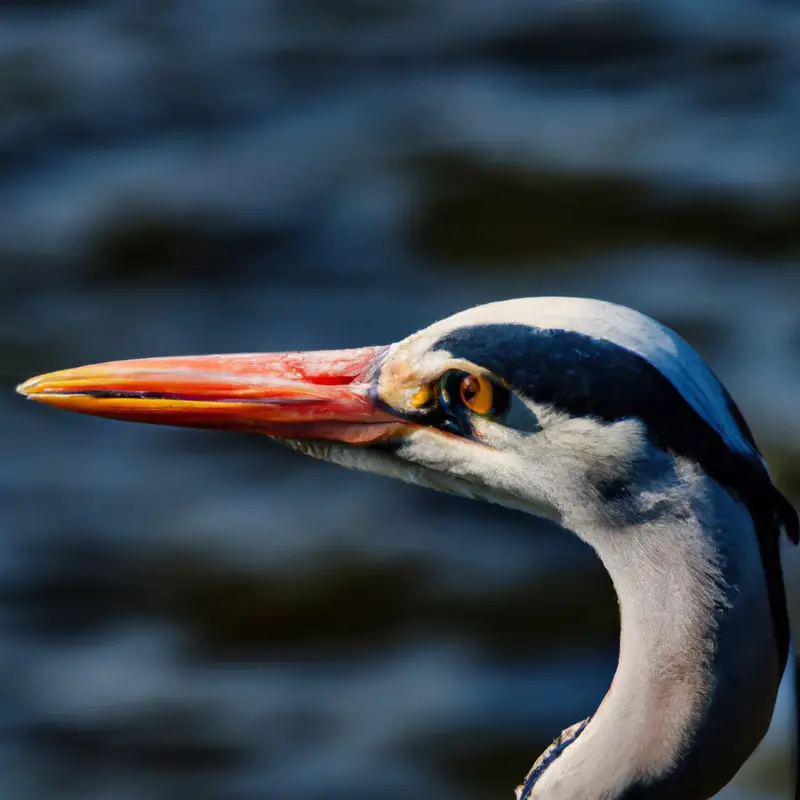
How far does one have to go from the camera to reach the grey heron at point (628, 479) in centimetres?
227

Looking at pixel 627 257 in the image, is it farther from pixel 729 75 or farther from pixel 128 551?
pixel 128 551

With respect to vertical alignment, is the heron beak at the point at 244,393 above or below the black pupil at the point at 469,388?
below

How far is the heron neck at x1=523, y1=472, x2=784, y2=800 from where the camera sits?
90.5 inches

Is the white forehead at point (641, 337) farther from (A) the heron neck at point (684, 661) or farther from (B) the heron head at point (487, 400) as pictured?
(A) the heron neck at point (684, 661)

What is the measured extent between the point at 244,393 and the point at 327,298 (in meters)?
2.32

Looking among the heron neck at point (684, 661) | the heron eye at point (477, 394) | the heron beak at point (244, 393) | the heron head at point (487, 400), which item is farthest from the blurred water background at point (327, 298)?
the heron beak at point (244, 393)

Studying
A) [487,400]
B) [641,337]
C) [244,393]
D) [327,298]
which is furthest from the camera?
[327,298]

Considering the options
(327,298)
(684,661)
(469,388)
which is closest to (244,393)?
(469,388)

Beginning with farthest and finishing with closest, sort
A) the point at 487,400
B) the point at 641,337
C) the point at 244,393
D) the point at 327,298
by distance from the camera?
1. the point at 327,298
2. the point at 244,393
3. the point at 487,400
4. the point at 641,337

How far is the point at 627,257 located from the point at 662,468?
3014mm

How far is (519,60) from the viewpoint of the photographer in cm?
611

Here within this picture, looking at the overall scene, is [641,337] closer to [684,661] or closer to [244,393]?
[684,661]

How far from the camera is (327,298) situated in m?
5.04

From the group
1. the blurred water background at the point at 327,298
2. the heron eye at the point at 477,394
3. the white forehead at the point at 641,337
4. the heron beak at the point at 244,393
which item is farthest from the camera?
the blurred water background at the point at 327,298
